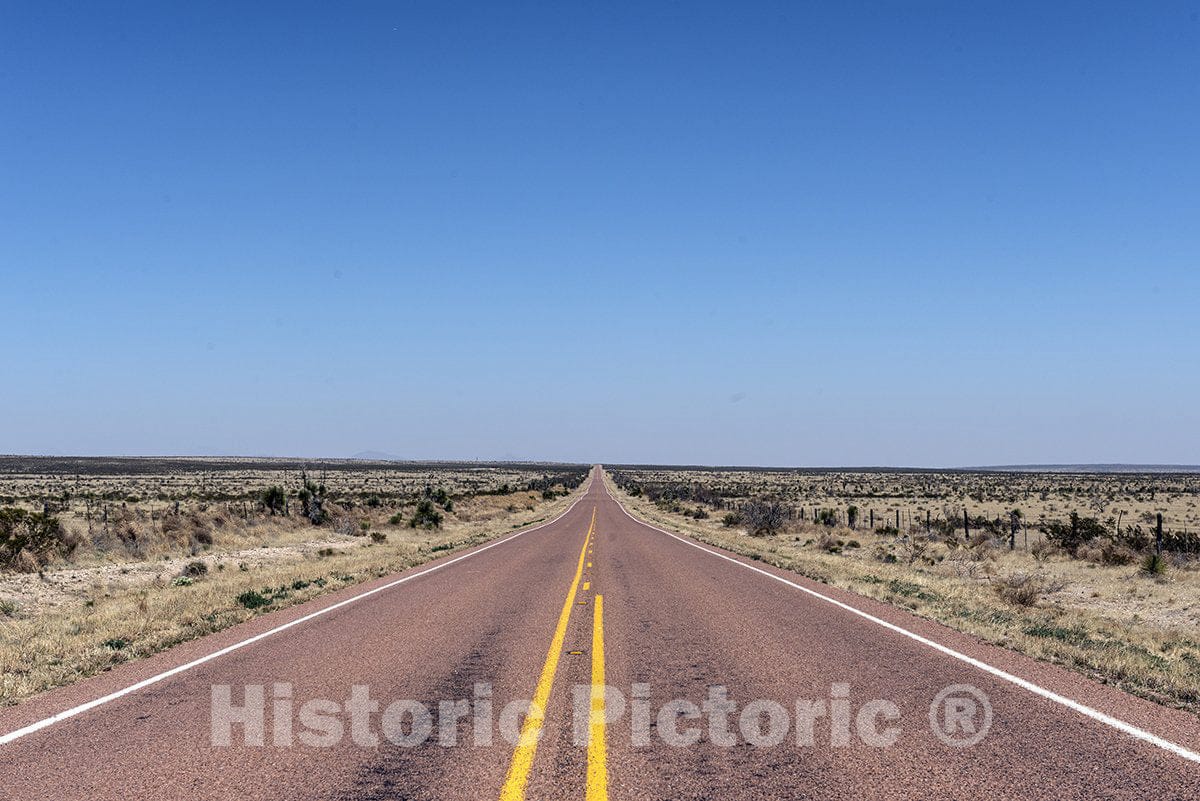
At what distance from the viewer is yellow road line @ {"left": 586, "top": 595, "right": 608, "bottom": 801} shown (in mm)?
5285

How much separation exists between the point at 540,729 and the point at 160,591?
1286 cm

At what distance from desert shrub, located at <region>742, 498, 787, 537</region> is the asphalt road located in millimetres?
26015

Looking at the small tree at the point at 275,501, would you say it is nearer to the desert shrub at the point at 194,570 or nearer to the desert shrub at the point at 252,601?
the desert shrub at the point at 194,570

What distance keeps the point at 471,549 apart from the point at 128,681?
19.2m

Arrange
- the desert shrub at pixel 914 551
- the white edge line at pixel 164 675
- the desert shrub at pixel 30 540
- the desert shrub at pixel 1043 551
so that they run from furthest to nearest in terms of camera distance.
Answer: the desert shrub at pixel 914 551 → the desert shrub at pixel 1043 551 → the desert shrub at pixel 30 540 → the white edge line at pixel 164 675

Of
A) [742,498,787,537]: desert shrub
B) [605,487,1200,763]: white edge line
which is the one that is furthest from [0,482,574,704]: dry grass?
[742,498,787,537]: desert shrub

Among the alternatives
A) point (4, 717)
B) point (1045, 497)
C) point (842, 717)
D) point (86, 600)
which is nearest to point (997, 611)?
point (842, 717)

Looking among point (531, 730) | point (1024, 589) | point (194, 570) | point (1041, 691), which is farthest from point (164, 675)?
point (1024, 589)

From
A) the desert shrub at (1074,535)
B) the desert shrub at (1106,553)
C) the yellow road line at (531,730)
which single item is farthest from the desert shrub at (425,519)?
the yellow road line at (531,730)

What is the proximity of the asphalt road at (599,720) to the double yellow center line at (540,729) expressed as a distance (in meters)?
0.02

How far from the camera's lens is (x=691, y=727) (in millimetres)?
6660

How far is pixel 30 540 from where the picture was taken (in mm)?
21000

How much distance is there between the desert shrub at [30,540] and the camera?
19.9 metres

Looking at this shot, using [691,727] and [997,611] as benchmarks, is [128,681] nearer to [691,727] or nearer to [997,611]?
[691,727]
